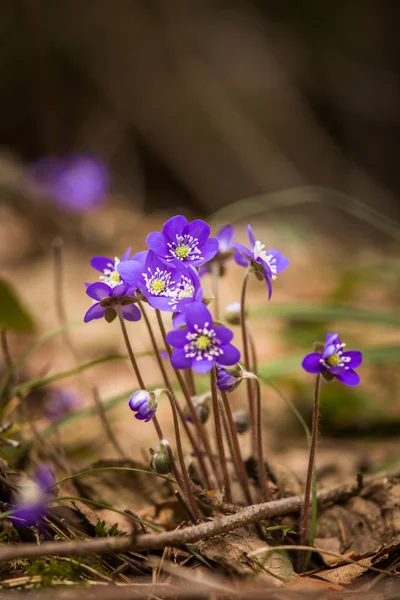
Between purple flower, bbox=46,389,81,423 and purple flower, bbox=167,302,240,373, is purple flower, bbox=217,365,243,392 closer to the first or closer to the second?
purple flower, bbox=167,302,240,373

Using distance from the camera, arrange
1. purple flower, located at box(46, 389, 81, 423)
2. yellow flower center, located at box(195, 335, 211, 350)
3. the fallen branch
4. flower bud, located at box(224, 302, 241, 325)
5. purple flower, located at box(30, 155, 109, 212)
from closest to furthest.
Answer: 1. the fallen branch
2. yellow flower center, located at box(195, 335, 211, 350)
3. flower bud, located at box(224, 302, 241, 325)
4. purple flower, located at box(46, 389, 81, 423)
5. purple flower, located at box(30, 155, 109, 212)

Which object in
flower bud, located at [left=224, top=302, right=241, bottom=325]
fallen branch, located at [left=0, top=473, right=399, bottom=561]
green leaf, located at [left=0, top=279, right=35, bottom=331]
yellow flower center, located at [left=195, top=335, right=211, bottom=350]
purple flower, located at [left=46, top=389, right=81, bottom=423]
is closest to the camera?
fallen branch, located at [left=0, top=473, right=399, bottom=561]

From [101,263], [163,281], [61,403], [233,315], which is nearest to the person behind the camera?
[163,281]

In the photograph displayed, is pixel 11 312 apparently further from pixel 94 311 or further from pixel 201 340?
pixel 201 340

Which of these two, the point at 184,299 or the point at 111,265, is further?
the point at 111,265

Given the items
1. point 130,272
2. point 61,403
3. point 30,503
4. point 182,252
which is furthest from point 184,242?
point 61,403

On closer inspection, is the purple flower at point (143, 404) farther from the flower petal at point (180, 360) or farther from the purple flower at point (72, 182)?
the purple flower at point (72, 182)

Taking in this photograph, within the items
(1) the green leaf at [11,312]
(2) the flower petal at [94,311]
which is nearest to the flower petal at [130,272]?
(2) the flower petal at [94,311]

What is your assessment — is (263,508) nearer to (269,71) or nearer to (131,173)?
(131,173)

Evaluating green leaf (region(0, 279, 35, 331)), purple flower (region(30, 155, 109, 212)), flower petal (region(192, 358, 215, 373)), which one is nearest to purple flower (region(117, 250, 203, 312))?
flower petal (region(192, 358, 215, 373))
